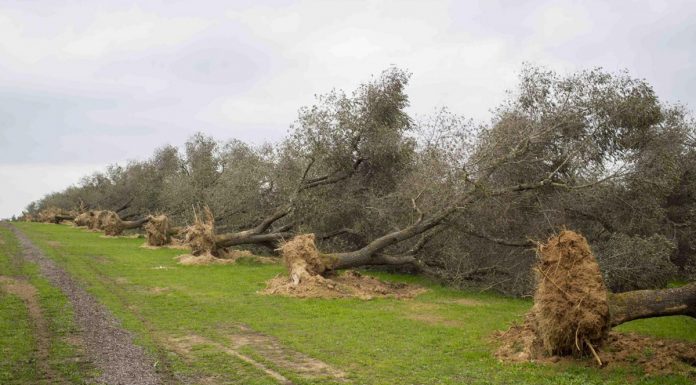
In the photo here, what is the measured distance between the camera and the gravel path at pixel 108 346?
7.72 m

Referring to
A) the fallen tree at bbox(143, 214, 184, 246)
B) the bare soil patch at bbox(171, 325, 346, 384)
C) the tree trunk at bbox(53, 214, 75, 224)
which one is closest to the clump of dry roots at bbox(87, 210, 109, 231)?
the fallen tree at bbox(143, 214, 184, 246)

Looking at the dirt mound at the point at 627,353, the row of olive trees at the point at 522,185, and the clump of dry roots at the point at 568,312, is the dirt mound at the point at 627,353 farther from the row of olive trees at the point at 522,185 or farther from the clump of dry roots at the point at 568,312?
the row of olive trees at the point at 522,185

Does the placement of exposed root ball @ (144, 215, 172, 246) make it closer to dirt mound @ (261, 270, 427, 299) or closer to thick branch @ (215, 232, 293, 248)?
thick branch @ (215, 232, 293, 248)

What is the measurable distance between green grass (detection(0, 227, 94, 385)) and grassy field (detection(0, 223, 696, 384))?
4 centimetres

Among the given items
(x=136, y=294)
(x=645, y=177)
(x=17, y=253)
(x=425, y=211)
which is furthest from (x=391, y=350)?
(x=17, y=253)

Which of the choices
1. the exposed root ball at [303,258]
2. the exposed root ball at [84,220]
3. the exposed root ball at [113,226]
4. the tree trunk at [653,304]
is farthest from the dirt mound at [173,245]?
the tree trunk at [653,304]

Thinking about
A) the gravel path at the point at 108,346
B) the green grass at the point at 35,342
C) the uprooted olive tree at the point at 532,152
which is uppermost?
the uprooted olive tree at the point at 532,152

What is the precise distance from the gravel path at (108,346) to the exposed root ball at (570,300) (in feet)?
20.5

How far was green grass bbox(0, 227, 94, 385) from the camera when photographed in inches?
299

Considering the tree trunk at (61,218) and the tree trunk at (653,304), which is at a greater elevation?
the tree trunk at (61,218)

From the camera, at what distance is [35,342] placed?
9469 millimetres

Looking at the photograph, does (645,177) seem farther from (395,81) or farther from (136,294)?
(136,294)

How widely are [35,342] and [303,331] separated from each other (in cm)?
498

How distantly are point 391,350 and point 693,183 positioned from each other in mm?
16931
